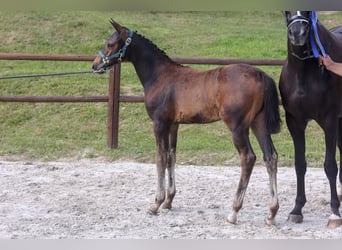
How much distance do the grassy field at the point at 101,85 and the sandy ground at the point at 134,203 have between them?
2.14ft

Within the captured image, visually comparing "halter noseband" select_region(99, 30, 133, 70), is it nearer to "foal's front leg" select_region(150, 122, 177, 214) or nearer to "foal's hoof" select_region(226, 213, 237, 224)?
"foal's front leg" select_region(150, 122, 177, 214)

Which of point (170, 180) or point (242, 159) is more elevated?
point (242, 159)

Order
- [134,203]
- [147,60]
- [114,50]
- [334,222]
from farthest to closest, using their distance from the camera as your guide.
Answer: [134,203] < [147,60] < [114,50] < [334,222]

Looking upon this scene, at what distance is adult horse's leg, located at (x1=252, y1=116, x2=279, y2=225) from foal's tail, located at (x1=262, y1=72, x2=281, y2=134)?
0.06 m

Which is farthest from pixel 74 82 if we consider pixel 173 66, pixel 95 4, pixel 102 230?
pixel 95 4

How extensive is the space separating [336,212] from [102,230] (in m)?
1.85

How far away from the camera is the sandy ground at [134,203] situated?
397cm

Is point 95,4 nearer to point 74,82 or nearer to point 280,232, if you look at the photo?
point 280,232

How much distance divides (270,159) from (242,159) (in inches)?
9.9

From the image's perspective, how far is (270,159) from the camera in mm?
4121

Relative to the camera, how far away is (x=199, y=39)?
47.1 feet

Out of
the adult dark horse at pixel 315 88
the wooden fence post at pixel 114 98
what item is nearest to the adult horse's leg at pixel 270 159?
the adult dark horse at pixel 315 88

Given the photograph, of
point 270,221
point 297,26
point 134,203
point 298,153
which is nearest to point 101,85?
point 134,203

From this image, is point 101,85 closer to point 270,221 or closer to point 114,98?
point 114,98
